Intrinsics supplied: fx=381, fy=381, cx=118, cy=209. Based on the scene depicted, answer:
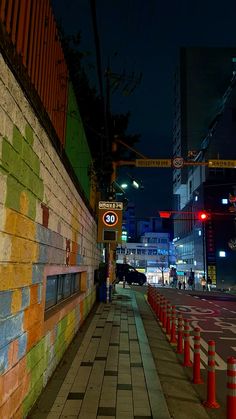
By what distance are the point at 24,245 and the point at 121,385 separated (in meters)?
3.22

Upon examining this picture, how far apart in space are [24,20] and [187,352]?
21.5 ft

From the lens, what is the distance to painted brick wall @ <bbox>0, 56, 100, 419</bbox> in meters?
3.54

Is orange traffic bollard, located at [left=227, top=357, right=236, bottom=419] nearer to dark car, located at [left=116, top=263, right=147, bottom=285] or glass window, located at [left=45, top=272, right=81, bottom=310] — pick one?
glass window, located at [left=45, top=272, right=81, bottom=310]

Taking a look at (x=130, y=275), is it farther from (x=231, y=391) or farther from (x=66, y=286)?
(x=231, y=391)

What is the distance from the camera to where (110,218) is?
1549cm

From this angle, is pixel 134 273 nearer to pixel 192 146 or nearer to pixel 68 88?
pixel 68 88

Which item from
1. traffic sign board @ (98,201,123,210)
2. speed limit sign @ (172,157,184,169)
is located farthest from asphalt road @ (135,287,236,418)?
speed limit sign @ (172,157,184,169)

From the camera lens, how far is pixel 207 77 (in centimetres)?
8700

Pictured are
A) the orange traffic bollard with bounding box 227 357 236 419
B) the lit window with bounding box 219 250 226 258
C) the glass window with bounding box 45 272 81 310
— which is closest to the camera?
the orange traffic bollard with bounding box 227 357 236 419

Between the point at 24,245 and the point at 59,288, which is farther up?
the point at 24,245

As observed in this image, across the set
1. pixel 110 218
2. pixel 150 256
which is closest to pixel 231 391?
pixel 110 218

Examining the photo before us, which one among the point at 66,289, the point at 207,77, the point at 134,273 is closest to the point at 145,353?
the point at 66,289

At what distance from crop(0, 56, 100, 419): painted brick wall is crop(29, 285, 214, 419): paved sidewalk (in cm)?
47

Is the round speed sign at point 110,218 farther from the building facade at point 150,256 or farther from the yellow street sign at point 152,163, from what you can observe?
the building facade at point 150,256
